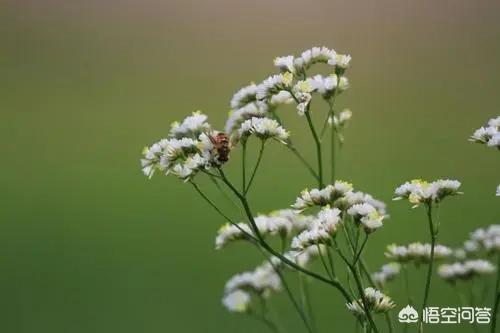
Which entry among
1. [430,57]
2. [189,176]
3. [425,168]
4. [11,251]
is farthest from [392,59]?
[11,251]

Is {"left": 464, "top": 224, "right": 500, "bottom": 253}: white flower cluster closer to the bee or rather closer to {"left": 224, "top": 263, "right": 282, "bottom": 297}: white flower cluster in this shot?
{"left": 224, "top": 263, "right": 282, "bottom": 297}: white flower cluster

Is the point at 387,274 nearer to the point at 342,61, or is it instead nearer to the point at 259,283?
the point at 259,283

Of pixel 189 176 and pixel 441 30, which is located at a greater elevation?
pixel 441 30

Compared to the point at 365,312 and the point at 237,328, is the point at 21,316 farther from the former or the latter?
the point at 365,312

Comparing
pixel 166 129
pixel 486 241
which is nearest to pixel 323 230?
pixel 486 241

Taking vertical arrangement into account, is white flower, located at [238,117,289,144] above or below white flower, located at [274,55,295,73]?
below

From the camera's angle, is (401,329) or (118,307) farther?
(118,307)

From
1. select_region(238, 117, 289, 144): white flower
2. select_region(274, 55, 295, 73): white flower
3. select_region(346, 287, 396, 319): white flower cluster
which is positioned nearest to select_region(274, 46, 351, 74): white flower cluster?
select_region(274, 55, 295, 73): white flower
